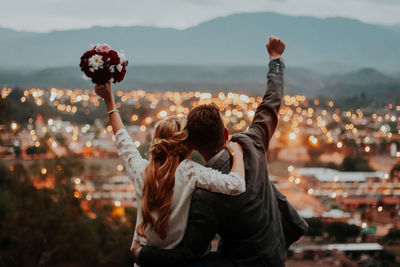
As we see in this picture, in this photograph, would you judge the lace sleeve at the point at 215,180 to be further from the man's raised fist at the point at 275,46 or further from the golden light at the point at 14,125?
the golden light at the point at 14,125

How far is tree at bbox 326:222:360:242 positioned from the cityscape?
13 mm

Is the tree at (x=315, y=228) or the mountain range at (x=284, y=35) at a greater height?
the mountain range at (x=284, y=35)

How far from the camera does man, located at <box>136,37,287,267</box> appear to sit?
1183 mm

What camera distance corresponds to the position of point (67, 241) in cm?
502

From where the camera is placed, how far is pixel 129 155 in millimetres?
1318

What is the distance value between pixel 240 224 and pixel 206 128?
0.27 metres

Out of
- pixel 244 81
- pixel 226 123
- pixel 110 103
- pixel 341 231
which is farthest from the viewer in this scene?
pixel 244 81

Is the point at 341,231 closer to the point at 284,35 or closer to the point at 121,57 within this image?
the point at 121,57

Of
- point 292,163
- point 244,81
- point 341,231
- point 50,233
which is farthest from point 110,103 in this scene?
point 244,81

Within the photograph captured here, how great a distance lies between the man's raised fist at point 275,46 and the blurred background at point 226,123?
0.93ft

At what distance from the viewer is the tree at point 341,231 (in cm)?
624

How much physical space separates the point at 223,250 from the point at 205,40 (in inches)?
957

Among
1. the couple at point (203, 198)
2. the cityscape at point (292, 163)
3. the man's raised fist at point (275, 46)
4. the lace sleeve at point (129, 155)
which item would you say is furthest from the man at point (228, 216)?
the cityscape at point (292, 163)

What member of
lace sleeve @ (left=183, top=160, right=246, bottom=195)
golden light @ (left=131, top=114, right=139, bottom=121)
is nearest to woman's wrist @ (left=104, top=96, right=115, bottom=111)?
lace sleeve @ (left=183, top=160, right=246, bottom=195)
